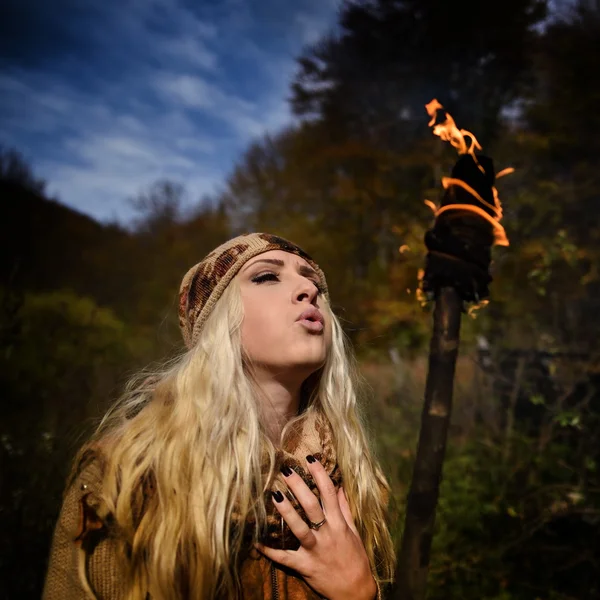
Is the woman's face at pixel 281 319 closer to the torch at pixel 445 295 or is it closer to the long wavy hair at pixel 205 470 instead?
the long wavy hair at pixel 205 470

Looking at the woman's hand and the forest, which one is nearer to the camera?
the woman's hand

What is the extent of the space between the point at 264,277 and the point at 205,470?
73 centimetres

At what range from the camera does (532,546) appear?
384cm

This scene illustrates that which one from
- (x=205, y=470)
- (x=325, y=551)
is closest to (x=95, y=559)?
(x=205, y=470)

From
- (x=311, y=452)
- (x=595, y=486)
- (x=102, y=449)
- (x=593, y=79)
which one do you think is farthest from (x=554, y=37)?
(x=102, y=449)

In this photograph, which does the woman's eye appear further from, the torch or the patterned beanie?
the torch

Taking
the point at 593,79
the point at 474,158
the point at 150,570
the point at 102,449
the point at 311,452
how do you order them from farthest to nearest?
the point at 593,79 → the point at 474,158 → the point at 311,452 → the point at 102,449 → the point at 150,570

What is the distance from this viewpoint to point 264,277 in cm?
176

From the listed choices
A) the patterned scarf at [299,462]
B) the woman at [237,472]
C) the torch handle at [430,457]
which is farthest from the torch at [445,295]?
the patterned scarf at [299,462]

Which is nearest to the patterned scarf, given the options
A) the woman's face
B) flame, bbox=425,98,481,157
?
the woman's face

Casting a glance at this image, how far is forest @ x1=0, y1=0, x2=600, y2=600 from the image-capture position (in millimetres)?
3682

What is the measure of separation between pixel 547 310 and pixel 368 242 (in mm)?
5196

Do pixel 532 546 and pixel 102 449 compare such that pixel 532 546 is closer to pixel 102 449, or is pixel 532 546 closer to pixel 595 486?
pixel 595 486

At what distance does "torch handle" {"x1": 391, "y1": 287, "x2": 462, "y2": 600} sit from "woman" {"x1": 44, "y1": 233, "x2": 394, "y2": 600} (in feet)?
0.60
